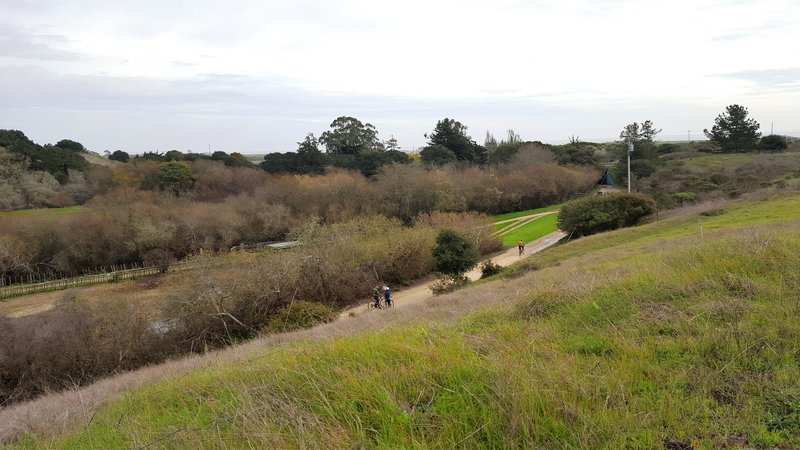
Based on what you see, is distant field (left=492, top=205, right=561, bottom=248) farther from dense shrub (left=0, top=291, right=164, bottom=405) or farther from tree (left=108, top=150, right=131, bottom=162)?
tree (left=108, top=150, right=131, bottom=162)

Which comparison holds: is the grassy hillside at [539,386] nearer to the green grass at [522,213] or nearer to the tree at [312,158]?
the green grass at [522,213]

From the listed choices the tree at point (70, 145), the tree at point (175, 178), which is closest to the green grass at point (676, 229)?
the tree at point (175, 178)

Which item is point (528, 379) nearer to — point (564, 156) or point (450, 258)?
point (450, 258)

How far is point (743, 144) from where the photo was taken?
5391 centimetres

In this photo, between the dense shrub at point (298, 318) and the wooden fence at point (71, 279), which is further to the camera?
the wooden fence at point (71, 279)

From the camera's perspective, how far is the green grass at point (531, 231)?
33344 millimetres

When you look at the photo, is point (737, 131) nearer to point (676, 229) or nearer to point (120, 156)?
point (676, 229)

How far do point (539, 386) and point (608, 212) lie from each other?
27620mm

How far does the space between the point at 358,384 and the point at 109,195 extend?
4684cm

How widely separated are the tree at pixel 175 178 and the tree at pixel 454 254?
36229 mm

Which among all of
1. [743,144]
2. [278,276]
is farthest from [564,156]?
[278,276]

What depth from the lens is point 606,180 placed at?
2148 inches

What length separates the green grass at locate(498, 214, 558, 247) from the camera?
109ft

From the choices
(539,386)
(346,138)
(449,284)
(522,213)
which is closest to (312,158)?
(346,138)
